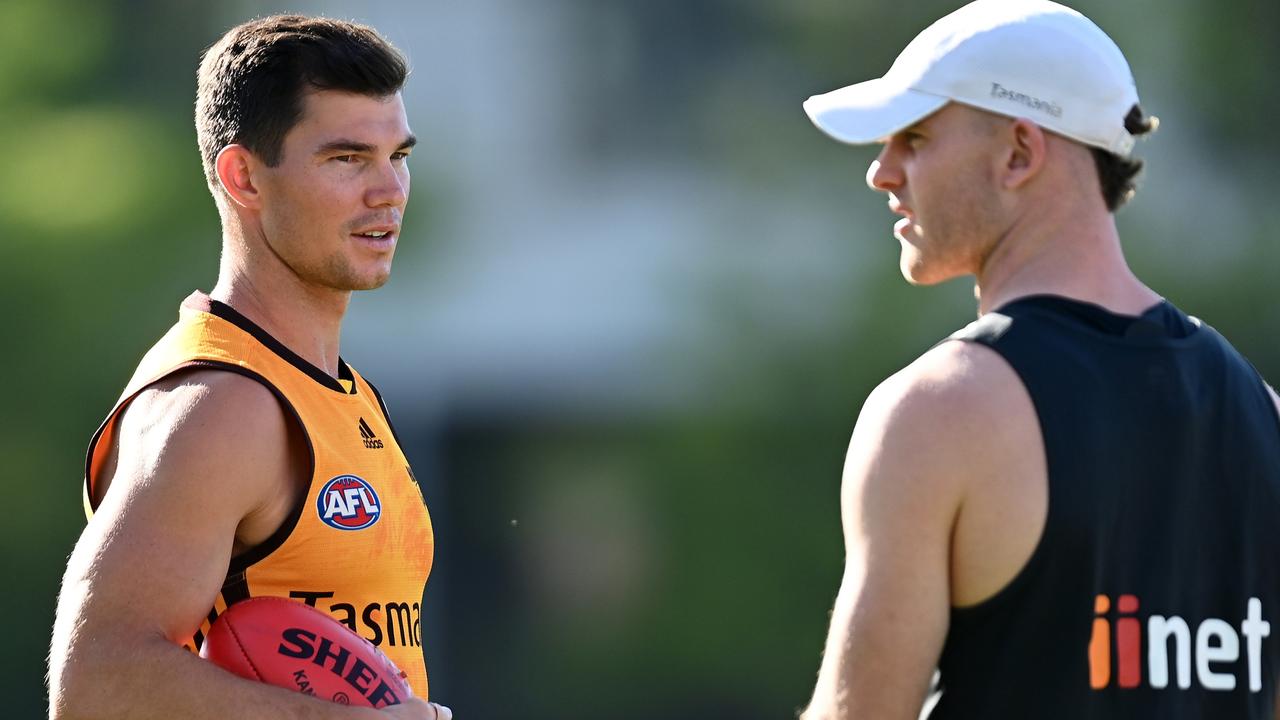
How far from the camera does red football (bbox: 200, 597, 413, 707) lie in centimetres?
230

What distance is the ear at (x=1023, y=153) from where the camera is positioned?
2.16 m

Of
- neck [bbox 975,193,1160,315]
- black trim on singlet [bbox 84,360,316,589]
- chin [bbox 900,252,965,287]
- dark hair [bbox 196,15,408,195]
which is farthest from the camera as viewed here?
dark hair [bbox 196,15,408,195]

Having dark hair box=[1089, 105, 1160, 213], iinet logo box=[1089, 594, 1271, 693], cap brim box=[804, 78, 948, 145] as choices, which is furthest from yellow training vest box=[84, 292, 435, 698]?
dark hair box=[1089, 105, 1160, 213]

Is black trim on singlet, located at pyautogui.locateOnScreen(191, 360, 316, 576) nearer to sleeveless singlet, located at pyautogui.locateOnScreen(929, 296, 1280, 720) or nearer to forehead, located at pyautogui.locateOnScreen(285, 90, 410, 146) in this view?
forehead, located at pyautogui.locateOnScreen(285, 90, 410, 146)

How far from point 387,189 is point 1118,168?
130 cm

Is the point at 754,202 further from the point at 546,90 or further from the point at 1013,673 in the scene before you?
the point at 1013,673

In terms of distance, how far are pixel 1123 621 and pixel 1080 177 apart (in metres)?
0.64

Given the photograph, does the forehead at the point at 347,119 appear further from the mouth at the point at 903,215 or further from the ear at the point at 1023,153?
the ear at the point at 1023,153

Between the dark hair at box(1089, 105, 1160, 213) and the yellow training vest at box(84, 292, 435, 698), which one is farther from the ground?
the dark hair at box(1089, 105, 1160, 213)

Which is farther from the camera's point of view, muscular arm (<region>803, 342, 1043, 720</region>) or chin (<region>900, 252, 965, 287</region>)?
chin (<region>900, 252, 965, 287</region>)

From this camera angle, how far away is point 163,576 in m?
2.20

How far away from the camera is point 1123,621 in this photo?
202 cm

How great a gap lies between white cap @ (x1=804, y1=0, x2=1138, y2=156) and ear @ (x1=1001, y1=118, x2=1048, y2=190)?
19mm

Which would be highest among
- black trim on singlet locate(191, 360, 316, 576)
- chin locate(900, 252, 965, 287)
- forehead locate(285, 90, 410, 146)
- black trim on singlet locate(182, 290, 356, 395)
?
forehead locate(285, 90, 410, 146)
